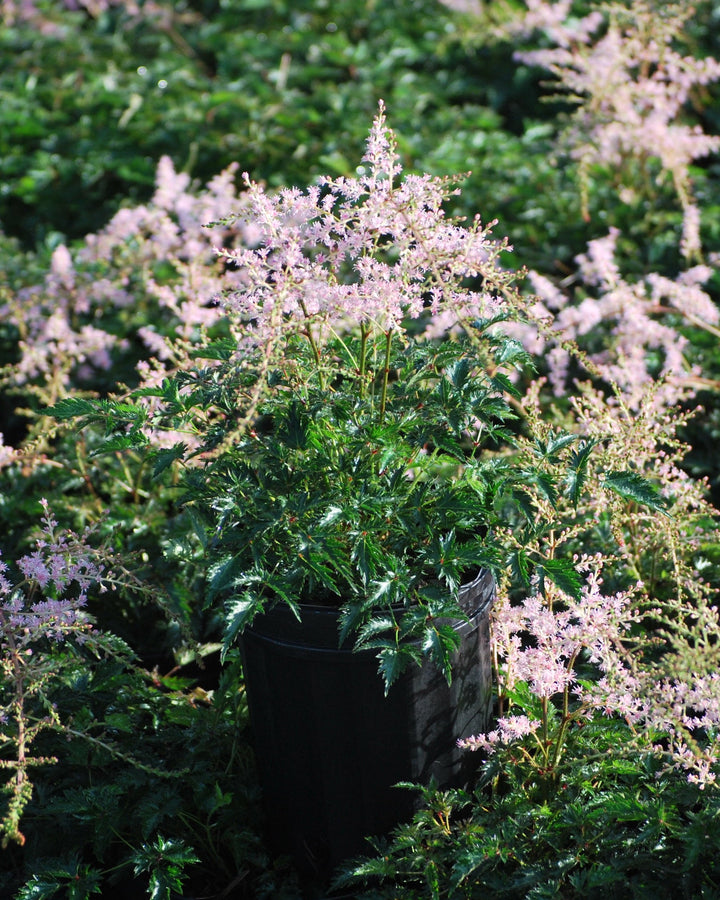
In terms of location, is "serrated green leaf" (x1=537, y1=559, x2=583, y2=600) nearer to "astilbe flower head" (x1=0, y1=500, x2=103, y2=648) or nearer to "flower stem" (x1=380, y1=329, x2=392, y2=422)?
"flower stem" (x1=380, y1=329, x2=392, y2=422)

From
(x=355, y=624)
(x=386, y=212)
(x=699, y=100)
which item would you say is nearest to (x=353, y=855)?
(x=355, y=624)

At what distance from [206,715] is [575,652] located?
0.85m

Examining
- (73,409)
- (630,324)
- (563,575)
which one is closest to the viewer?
(563,575)

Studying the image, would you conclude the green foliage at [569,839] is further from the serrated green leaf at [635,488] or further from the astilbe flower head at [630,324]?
the astilbe flower head at [630,324]

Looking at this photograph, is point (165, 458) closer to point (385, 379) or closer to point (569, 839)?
point (385, 379)

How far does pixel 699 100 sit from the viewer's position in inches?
192

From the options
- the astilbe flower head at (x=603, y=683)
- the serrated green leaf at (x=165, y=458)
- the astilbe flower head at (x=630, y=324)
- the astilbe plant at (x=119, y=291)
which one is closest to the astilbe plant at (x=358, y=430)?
the serrated green leaf at (x=165, y=458)

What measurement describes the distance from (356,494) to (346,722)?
0.45m

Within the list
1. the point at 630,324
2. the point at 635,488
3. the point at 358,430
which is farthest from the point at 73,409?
the point at 630,324

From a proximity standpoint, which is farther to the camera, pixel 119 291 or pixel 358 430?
pixel 119 291

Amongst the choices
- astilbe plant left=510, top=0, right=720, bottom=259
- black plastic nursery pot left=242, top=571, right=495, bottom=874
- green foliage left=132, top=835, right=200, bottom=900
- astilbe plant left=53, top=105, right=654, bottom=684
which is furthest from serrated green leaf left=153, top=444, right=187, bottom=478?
astilbe plant left=510, top=0, right=720, bottom=259

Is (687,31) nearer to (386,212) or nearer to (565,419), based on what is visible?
(565,419)

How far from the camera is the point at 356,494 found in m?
1.89

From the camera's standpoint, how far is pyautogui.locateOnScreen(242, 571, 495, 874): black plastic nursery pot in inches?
75.2
